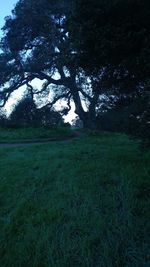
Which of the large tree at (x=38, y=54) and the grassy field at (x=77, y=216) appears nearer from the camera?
the grassy field at (x=77, y=216)

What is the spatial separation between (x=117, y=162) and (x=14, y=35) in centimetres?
1930

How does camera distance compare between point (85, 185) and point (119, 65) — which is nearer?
point (85, 185)

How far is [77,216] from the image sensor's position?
464 centimetres

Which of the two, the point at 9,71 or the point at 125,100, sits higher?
the point at 9,71

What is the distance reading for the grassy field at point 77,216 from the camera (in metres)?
3.58

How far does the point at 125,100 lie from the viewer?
8.01m

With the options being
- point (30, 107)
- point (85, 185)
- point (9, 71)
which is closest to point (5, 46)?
point (9, 71)

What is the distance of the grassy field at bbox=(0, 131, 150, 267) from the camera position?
11.7ft

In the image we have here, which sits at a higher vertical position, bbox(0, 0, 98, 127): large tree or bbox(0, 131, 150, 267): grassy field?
bbox(0, 0, 98, 127): large tree

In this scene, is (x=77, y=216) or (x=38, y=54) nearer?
(x=77, y=216)

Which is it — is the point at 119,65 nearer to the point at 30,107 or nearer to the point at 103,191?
the point at 103,191

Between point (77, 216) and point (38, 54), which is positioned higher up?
point (38, 54)

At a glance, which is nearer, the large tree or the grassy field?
the grassy field

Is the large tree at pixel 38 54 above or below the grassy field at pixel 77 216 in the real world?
above
